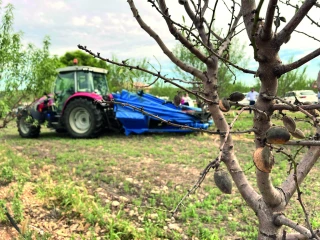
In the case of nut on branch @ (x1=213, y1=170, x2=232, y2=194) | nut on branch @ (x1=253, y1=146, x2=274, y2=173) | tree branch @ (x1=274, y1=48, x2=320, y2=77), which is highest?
tree branch @ (x1=274, y1=48, x2=320, y2=77)

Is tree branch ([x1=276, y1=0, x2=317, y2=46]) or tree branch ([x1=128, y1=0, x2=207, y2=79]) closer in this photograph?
tree branch ([x1=276, y1=0, x2=317, y2=46])

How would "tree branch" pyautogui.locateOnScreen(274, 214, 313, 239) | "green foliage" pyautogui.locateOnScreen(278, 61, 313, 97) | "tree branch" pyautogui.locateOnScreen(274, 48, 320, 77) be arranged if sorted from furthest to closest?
"green foliage" pyautogui.locateOnScreen(278, 61, 313, 97) → "tree branch" pyautogui.locateOnScreen(274, 214, 313, 239) → "tree branch" pyautogui.locateOnScreen(274, 48, 320, 77)

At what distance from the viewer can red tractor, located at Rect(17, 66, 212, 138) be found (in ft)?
27.3

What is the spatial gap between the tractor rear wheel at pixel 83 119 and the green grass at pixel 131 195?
7.40 feet

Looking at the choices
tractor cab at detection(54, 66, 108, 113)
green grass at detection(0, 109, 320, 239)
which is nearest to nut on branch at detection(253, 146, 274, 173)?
green grass at detection(0, 109, 320, 239)

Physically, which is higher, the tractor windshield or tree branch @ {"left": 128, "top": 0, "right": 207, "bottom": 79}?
the tractor windshield

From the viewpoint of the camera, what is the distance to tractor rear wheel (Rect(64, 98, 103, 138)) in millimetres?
8414

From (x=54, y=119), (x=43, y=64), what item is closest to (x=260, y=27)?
(x=43, y=64)

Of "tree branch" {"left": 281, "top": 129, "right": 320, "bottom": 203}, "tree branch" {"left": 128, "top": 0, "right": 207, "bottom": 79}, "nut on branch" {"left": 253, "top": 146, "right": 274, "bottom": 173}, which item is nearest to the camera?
"nut on branch" {"left": 253, "top": 146, "right": 274, "bottom": 173}

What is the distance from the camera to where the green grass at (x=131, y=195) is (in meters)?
2.97

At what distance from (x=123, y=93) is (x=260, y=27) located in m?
7.67

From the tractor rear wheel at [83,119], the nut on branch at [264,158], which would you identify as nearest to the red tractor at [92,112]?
the tractor rear wheel at [83,119]

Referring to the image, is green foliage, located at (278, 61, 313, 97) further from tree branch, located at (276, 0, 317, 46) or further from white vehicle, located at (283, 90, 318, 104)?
tree branch, located at (276, 0, 317, 46)

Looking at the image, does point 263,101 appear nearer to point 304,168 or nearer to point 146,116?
point 304,168
